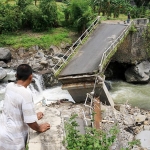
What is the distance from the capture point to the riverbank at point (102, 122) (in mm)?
5359

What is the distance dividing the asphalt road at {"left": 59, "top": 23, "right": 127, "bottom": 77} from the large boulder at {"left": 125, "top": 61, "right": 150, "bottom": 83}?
3086 millimetres

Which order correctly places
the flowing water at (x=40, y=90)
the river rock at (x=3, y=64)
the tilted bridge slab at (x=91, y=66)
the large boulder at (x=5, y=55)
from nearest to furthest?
the tilted bridge slab at (x=91, y=66) < the flowing water at (x=40, y=90) < the river rock at (x=3, y=64) < the large boulder at (x=5, y=55)

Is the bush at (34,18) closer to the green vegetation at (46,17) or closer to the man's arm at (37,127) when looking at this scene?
the green vegetation at (46,17)

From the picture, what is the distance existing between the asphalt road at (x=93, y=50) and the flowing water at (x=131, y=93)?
10.6 ft

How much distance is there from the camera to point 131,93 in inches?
709

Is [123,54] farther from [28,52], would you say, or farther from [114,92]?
[28,52]

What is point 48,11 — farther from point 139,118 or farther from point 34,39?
point 139,118

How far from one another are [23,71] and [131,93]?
574 inches

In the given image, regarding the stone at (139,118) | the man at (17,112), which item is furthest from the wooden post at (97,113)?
the man at (17,112)

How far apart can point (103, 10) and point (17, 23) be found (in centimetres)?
769

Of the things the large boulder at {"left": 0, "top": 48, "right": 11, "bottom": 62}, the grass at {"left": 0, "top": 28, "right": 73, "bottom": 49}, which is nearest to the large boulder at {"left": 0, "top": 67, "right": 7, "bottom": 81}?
the large boulder at {"left": 0, "top": 48, "right": 11, "bottom": 62}

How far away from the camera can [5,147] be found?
4.12m

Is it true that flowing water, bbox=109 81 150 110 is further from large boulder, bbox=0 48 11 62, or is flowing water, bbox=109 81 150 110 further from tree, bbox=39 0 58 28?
tree, bbox=39 0 58 28

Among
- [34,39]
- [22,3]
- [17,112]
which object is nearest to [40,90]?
[34,39]
